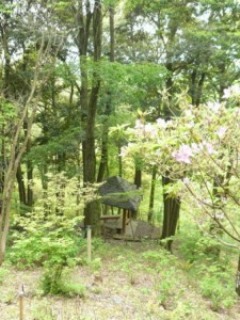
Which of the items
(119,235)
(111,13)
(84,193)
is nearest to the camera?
(84,193)

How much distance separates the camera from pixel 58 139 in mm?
12477

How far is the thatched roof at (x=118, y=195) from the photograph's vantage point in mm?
13226

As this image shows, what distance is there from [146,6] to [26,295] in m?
7.64

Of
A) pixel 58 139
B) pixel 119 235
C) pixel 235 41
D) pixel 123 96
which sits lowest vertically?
pixel 119 235

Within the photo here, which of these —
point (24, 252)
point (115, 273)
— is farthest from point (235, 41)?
point (24, 252)

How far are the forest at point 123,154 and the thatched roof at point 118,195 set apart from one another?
5 centimetres

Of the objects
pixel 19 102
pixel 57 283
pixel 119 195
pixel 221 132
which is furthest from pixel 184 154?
pixel 119 195

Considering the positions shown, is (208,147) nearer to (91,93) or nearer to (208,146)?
(208,146)

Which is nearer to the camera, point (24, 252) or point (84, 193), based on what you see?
point (24, 252)

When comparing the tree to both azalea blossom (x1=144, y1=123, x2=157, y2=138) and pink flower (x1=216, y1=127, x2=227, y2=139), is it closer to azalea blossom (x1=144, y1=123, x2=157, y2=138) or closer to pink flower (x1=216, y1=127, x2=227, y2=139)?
azalea blossom (x1=144, y1=123, x2=157, y2=138)

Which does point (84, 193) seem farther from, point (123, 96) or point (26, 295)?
point (26, 295)

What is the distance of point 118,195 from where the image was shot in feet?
43.3

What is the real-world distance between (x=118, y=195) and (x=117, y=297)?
253 inches

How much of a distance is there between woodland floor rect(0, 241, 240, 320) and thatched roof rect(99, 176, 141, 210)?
3.51 metres
